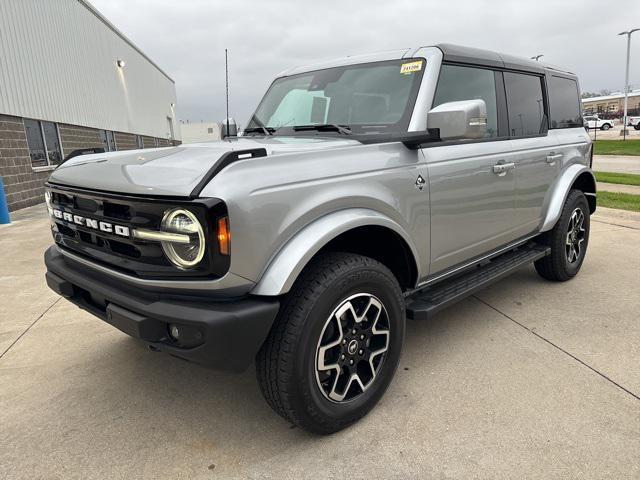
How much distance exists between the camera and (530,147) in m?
3.61

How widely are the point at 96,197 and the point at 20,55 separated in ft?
39.4

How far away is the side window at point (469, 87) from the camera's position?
9.50 feet

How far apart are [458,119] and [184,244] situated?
150 cm

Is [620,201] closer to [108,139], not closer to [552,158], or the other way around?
[552,158]

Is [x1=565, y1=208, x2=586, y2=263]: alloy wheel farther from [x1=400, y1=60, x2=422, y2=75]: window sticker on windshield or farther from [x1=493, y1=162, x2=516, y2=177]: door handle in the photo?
[x1=400, y1=60, x2=422, y2=75]: window sticker on windshield

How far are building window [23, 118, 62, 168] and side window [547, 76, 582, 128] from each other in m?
11.7

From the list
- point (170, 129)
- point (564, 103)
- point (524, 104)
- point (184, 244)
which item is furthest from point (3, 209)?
point (170, 129)

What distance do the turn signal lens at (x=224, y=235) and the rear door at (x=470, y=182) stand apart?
4.50 ft

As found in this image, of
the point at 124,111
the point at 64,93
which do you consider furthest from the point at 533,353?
the point at 124,111

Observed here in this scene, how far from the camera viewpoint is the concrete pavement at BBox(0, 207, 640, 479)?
6.80 ft

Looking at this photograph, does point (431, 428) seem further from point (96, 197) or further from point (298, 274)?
point (96, 197)

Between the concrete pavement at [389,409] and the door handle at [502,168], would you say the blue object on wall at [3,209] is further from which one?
the door handle at [502,168]

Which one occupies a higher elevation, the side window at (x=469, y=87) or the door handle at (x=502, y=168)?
the side window at (x=469, y=87)

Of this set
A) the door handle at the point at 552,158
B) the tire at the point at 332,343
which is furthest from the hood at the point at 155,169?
the door handle at the point at 552,158
